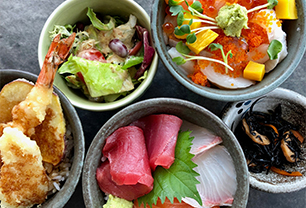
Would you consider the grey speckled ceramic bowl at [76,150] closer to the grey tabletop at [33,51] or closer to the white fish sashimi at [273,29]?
the grey tabletop at [33,51]

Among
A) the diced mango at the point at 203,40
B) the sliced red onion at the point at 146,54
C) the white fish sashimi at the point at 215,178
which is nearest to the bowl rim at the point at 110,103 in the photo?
the sliced red onion at the point at 146,54

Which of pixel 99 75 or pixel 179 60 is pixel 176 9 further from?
pixel 99 75

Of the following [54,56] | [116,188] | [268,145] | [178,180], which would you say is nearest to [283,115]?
[268,145]

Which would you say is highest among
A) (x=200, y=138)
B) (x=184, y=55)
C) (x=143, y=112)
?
(x=184, y=55)

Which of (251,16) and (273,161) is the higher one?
(251,16)

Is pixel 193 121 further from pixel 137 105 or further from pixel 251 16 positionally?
pixel 251 16

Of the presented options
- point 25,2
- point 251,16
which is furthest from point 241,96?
point 25,2

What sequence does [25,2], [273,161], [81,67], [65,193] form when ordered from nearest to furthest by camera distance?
[65,193] < [81,67] < [273,161] < [25,2]
